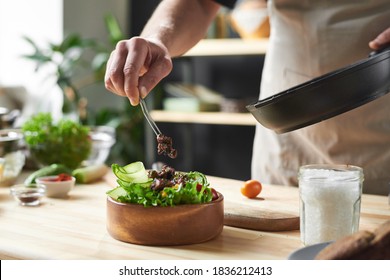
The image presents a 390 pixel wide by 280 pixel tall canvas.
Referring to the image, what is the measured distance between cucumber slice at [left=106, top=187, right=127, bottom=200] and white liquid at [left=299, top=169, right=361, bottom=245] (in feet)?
1.15

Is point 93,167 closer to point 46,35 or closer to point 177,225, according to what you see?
point 177,225

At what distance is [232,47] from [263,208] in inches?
84.0

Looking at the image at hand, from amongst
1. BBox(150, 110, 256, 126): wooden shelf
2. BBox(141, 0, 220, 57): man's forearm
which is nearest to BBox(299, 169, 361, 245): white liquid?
BBox(141, 0, 220, 57): man's forearm

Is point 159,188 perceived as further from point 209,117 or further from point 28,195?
point 209,117

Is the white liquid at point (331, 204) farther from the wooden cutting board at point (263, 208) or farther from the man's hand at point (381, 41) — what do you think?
the man's hand at point (381, 41)

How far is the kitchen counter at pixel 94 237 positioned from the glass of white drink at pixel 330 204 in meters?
0.05

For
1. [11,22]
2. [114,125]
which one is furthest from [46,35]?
[114,125]

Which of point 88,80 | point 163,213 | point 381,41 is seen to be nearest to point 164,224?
point 163,213

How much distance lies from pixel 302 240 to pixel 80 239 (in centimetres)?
42

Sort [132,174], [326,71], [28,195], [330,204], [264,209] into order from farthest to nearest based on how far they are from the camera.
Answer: [326,71], [28,195], [264,209], [132,174], [330,204]

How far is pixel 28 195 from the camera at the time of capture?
1.43 metres

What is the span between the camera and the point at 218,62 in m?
3.86

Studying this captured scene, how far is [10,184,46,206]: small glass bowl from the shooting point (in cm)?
142

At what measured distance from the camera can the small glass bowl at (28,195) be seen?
4.66 ft
